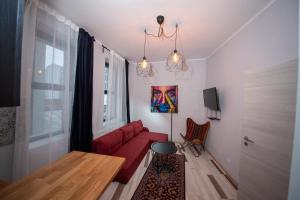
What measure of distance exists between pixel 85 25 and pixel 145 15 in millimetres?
1151

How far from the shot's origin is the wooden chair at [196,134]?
11.4 feet

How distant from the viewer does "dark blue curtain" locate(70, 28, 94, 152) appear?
2184 mm

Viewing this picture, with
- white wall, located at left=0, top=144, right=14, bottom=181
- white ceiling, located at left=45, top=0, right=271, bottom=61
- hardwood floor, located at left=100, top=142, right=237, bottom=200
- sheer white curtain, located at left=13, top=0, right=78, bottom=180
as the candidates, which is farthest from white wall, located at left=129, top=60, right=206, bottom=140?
white wall, located at left=0, top=144, right=14, bottom=181

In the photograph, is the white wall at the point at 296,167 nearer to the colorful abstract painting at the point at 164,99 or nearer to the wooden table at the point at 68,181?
the wooden table at the point at 68,181

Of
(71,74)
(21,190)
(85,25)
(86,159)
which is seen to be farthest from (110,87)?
(21,190)

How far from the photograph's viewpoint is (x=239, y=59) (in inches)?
88.6

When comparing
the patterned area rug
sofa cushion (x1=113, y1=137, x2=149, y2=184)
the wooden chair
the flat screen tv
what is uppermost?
the flat screen tv

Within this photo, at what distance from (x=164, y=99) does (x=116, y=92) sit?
1687 millimetres

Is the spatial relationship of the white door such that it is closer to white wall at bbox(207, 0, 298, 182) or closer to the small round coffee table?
white wall at bbox(207, 0, 298, 182)

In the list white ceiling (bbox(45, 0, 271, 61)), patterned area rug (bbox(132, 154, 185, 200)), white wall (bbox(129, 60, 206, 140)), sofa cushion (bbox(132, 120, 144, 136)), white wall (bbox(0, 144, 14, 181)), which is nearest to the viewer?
white wall (bbox(0, 144, 14, 181))

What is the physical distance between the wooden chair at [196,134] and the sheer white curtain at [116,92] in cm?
217

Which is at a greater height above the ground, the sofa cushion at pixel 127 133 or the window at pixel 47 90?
the window at pixel 47 90

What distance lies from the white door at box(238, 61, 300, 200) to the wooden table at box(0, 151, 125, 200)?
1.66 metres

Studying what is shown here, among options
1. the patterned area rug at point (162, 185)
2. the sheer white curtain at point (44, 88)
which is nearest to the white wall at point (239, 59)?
the patterned area rug at point (162, 185)
